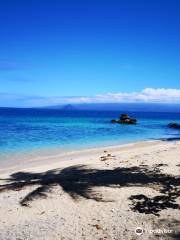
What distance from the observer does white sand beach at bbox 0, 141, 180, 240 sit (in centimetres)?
717

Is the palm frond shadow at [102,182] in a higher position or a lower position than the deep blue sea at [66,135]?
higher

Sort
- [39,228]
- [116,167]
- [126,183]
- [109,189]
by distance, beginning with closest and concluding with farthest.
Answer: [39,228], [109,189], [126,183], [116,167]

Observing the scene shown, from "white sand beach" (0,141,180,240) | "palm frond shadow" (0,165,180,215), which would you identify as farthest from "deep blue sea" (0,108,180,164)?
"white sand beach" (0,141,180,240)

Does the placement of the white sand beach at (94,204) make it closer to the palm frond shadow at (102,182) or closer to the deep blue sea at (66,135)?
the palm frond shadow at (102,182)

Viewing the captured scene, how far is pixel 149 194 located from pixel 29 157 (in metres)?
12.8

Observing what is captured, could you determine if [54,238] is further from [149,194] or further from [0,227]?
[149,194]

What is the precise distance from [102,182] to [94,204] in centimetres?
257

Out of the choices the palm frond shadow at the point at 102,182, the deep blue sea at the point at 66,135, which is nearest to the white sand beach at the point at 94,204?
the palm frond shadow at the point at 102,182

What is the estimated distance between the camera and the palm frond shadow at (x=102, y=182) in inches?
357

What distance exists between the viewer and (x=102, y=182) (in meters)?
11.5

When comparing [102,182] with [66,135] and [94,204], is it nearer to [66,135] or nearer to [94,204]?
[94,204]

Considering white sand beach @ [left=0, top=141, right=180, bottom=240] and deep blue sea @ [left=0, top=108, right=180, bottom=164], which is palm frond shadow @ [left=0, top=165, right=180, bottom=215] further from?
deep blue sea @ [left=0, top=108, right=180, bottom=164]

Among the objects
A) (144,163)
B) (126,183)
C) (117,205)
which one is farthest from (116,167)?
(117,205)

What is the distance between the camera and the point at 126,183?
1130 centimetres
